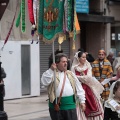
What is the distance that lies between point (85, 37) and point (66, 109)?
15436 millimetres

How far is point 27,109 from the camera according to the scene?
1389 centimetres

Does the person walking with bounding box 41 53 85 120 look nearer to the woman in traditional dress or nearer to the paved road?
the woman in traditional dress

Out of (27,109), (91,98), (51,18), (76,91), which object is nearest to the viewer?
(76,91)

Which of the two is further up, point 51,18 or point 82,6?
point 82,6

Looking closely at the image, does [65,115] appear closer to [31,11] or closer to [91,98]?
[31,11]

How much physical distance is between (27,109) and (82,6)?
732cm

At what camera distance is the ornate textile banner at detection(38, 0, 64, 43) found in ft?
24.9

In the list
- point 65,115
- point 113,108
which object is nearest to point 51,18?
point 65,115

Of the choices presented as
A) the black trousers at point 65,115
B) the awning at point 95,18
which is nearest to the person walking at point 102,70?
the black trousers at point 65,115

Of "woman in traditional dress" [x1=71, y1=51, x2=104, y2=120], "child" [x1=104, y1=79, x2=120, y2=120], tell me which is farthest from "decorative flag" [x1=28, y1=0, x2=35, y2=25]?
"woman in traditional dress" [x1=71, y1=51, x2=104, y2=120]

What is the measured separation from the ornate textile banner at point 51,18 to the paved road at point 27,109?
4.68 metres

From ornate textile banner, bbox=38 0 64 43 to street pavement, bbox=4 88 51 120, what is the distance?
15.3 ft

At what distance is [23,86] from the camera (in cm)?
1695

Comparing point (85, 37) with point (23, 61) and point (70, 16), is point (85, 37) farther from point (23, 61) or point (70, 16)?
point (70, 16)
